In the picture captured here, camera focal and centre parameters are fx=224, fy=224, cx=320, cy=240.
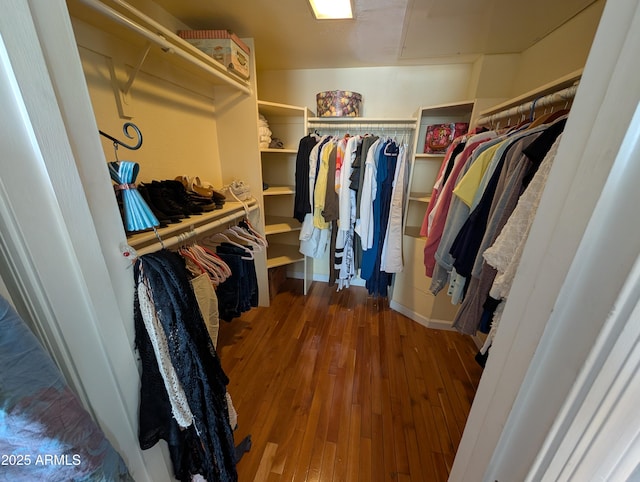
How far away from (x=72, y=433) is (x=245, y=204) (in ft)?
4.25

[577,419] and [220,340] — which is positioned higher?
[577,419]

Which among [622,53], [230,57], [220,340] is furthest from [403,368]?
[230,57]

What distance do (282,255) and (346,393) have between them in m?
1.38

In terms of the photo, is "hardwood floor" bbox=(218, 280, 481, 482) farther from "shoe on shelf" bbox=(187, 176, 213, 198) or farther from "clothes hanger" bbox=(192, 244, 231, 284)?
"shoe on shelf" bbox=(187, 176, 213, 198)

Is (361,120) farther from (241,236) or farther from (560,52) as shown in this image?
(241,236)

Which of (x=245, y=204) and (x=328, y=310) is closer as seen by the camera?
(x=245, y=204)

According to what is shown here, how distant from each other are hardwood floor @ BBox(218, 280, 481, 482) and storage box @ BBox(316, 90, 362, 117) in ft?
5.90

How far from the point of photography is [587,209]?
32cm

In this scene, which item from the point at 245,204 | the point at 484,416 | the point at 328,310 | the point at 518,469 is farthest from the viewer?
the point at 328,310

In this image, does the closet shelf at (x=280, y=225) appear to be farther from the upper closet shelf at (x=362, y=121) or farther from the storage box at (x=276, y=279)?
the upper closet shelf at (x=362, y=121)

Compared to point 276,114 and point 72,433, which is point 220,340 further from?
point 276,114

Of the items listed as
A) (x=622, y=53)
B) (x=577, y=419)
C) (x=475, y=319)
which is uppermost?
(x=622, y=53)

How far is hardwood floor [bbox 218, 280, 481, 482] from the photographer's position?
1090 millimetres

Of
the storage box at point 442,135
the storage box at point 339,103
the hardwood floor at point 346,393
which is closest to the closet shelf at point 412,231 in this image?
the storage box at point 442,135
